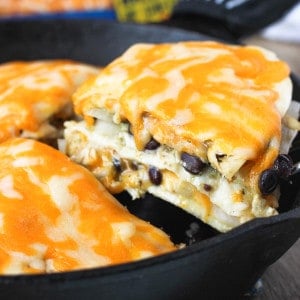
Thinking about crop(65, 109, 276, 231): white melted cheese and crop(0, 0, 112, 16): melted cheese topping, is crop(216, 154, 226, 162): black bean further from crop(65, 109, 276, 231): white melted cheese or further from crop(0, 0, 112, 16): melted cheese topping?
crop(0, 0, 112, 16): melted cheese topping

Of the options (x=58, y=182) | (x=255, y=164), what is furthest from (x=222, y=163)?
(x=58, y=182)

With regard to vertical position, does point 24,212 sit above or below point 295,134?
below

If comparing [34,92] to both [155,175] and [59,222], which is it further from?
[59,222]

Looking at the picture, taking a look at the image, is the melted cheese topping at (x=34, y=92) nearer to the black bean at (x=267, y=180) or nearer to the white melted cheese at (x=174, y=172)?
the white melted cheese at (x=174, y=172)

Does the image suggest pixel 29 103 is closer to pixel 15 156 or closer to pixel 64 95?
pixel 64 95

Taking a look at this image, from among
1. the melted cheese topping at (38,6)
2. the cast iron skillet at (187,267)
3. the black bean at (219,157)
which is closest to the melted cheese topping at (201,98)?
the black bean at (219,157)

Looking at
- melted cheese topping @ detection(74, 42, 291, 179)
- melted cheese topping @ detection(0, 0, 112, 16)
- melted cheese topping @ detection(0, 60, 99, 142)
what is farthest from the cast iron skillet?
melted cheese topping @ detection(0, 0, 112, 16)
